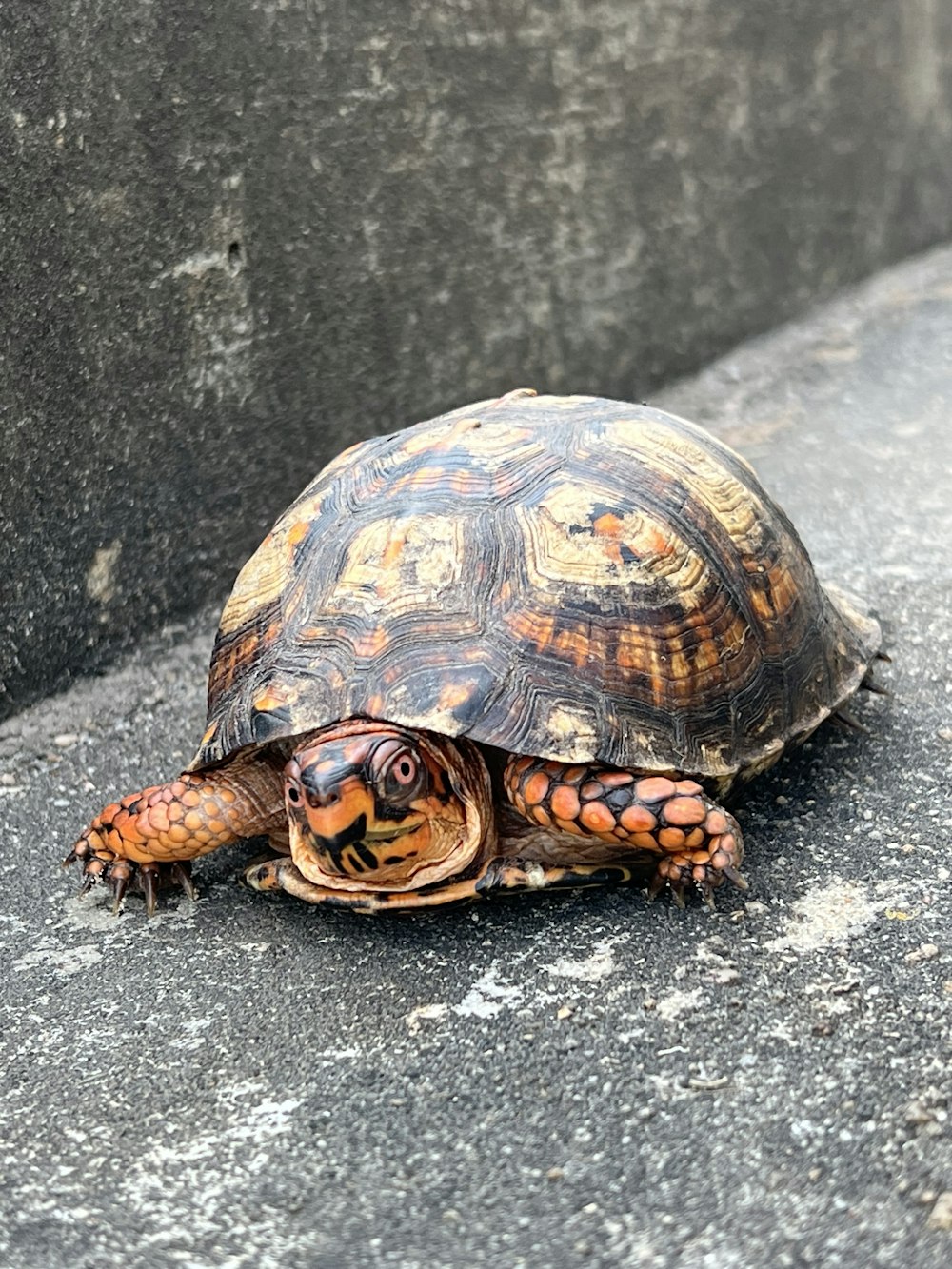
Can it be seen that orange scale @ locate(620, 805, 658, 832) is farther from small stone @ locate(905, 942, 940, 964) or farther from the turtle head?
small stone @ locate(905, 942, 940, 964)

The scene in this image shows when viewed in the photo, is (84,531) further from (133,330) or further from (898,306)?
(898,306)

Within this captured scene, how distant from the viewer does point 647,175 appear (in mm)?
5770

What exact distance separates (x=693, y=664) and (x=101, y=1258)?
4.90 ft

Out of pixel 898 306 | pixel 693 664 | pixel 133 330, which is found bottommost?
pixel 898 306

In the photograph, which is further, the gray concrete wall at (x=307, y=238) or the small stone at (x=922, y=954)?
the gray concrete wall at (x=307, y=238)

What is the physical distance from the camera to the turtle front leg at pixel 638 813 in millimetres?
2586

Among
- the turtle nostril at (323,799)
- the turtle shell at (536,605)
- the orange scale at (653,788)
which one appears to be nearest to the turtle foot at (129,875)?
the turtle shell at (536,605)

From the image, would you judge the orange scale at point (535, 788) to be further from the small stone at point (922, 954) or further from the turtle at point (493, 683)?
the small stone at point (922, 954)

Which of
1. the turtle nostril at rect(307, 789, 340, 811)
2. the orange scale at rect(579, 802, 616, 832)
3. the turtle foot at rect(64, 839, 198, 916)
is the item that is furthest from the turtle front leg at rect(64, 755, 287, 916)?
the orange scale at rect(579, 802, 616, 832)

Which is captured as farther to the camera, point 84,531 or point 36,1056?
point 84,531

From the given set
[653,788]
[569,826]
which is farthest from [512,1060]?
[653,788]

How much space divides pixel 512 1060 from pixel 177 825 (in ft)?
2.86

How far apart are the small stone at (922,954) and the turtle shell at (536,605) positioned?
494 millimetres

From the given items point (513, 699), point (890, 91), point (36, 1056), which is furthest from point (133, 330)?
point (890, 91)
